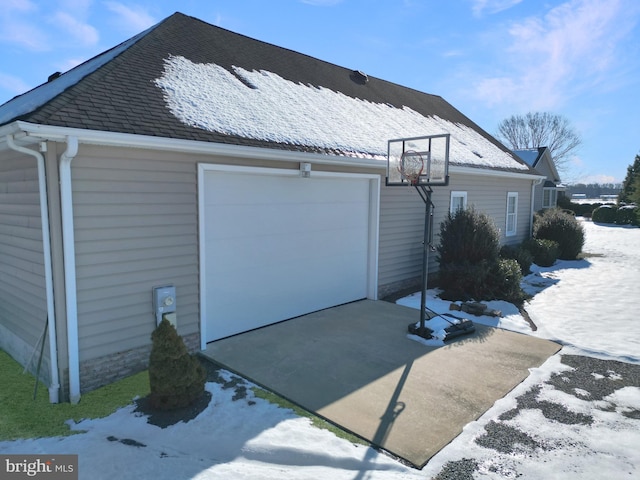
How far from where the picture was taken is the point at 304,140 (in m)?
6.64

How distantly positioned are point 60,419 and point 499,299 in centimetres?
749

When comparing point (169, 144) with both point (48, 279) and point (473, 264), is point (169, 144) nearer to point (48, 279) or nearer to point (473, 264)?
point (48, 279)

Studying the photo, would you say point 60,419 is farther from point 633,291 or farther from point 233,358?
point 633,291

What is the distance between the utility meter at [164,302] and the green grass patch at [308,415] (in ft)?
4.60

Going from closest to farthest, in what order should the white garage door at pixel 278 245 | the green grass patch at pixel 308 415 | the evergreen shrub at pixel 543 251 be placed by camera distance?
the green grass patch at pixel 308 415, the white garage door at pixel 278 245, the evergreen shrub at pixel 543 251

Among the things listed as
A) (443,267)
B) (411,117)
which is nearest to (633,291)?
(443,267)

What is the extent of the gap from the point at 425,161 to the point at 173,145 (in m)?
3.52

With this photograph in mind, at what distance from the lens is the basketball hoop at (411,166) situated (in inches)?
245

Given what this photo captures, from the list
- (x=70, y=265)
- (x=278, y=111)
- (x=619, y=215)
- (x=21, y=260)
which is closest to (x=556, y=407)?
(x=70, y=265)

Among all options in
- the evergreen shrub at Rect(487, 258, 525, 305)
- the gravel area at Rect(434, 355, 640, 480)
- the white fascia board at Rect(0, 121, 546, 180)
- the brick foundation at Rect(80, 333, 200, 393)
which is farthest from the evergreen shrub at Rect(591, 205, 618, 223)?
the brick foundation at Rect(80, 333, 200, 393)

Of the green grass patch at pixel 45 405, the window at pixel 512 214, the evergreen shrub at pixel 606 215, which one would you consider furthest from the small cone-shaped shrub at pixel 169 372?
the evergreen shrub at pixel 606 215

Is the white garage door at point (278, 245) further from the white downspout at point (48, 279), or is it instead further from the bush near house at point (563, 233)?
the bush near house at point (563, 233)

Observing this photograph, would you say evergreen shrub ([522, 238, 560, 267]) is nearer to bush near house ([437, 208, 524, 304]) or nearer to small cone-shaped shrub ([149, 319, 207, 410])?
Answer: bush near house ([437, 208, 524, 304])

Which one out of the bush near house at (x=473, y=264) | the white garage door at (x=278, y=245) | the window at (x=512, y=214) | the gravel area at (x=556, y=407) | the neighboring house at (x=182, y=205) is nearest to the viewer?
the gravel area at (x=556, y=407)
